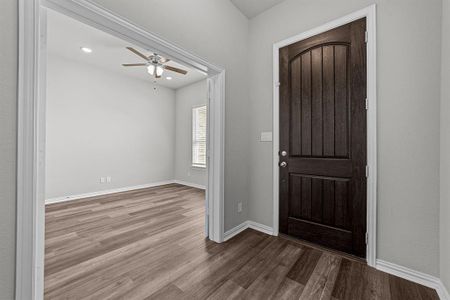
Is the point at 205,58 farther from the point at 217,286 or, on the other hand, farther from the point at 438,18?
the point at 217,286

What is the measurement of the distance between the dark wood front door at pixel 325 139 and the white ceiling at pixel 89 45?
113 inches

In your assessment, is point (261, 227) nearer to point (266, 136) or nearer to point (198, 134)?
point (266, 136)

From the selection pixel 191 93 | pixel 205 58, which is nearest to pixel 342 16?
pixel 205 58

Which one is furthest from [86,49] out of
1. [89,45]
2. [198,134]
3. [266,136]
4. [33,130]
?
[266,136]

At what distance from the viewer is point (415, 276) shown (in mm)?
1533

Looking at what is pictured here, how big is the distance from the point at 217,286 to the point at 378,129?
1.95 meters

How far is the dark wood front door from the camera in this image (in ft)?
5.88

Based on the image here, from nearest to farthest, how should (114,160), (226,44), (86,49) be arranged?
(226,44), (86,49), (114,160)

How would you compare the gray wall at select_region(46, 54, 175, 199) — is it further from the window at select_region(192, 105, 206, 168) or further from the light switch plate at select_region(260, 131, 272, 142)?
the light switch plate at select_region(260, 131, 272, 142)

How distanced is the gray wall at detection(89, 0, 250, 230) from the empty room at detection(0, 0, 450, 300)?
2cm

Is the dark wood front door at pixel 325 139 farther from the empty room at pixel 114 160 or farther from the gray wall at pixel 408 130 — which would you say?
the empty room at pixel 114 160

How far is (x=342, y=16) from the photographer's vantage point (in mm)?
1871

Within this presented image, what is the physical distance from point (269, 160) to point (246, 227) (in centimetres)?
99

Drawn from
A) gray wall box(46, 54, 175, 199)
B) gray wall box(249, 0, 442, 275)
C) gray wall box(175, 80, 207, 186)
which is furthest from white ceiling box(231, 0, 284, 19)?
gray wall box(46, 54, 175, 199)
